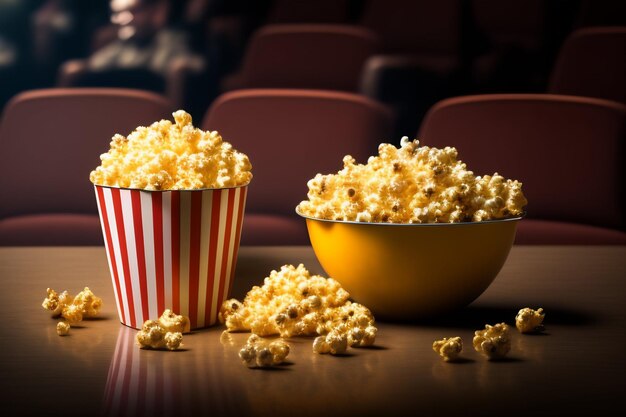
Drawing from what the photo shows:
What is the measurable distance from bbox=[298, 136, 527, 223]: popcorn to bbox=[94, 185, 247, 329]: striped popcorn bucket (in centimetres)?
11

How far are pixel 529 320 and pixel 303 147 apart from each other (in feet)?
5.18

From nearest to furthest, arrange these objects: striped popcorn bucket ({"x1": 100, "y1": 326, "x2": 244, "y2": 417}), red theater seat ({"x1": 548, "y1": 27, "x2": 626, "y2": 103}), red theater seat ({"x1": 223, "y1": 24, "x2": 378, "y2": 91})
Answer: striped popcorn bucket ({"x1": 100, "y1": 326, "x2": 244, "y2": 417})
red theater seat ({"x1": 548, "y1": 27, "x2": 626, "y2": 103})
red theater seat ({"x1": 223, "y1": 24, "x2": 378, "y2": 91})

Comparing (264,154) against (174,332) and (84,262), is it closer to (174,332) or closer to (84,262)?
(84,262)

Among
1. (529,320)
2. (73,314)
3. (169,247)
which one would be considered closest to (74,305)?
(73,314)

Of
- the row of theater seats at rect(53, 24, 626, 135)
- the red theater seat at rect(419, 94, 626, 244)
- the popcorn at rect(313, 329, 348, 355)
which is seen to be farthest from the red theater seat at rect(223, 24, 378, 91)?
the popcorn at rect(313, 329, 348, 355)

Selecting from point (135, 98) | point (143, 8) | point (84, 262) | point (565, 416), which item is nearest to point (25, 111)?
point (135, 98)

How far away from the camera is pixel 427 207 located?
0.92m

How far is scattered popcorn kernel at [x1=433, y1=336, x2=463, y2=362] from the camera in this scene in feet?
2.67

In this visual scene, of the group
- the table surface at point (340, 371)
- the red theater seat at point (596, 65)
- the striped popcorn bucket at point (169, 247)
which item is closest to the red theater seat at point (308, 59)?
the red theater seat at point (596, 65)

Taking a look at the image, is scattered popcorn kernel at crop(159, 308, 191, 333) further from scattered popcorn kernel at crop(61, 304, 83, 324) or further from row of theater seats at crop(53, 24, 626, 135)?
row of theater seats at crop(53, 24, 626, 135)

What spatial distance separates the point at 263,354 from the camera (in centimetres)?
79

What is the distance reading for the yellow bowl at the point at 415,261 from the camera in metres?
0.92

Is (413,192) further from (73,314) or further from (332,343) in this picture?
(73,314)

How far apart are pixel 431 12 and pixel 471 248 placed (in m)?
3.10
